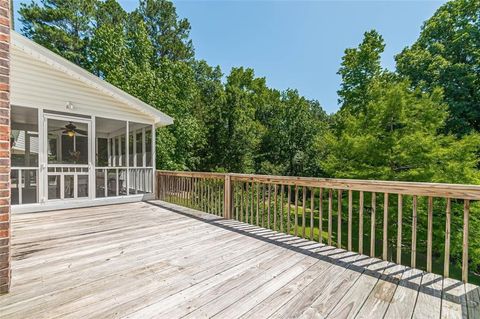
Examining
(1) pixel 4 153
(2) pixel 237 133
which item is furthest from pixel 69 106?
(2) pixel 237 133

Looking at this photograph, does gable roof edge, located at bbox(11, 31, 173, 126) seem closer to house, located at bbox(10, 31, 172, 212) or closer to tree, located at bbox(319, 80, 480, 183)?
house, located at bbox(10, 31, 172, 212)

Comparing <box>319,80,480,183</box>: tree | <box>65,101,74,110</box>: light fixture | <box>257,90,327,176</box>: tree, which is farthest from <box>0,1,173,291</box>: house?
<box>257,90,327,176</box>: tree

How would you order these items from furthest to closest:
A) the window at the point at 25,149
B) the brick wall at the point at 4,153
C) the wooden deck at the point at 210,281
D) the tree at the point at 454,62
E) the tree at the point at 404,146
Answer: the tree at the point at 454,62, the tree at the point at 404,146, the window at the point at 25,149, the brick wall at the point at 4,153, the wooden deck at the point at 210,281

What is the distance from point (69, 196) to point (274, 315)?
6118 millimetres

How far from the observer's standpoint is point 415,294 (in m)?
1.99

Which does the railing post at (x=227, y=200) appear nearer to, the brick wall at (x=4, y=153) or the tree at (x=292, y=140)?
the brick wall at (x=4, y=153)

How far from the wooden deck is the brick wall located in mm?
266

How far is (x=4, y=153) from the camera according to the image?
6.28ft

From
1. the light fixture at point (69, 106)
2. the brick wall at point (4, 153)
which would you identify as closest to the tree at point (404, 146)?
the light fixture at point (69, 106)

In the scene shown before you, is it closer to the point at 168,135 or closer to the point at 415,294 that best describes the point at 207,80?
the point at 168,135

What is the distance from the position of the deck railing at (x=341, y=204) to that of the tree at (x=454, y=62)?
607cm

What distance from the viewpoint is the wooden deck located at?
5.72ft

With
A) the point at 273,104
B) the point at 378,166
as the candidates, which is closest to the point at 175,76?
the point at 273,104

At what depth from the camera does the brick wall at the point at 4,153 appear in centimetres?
188
